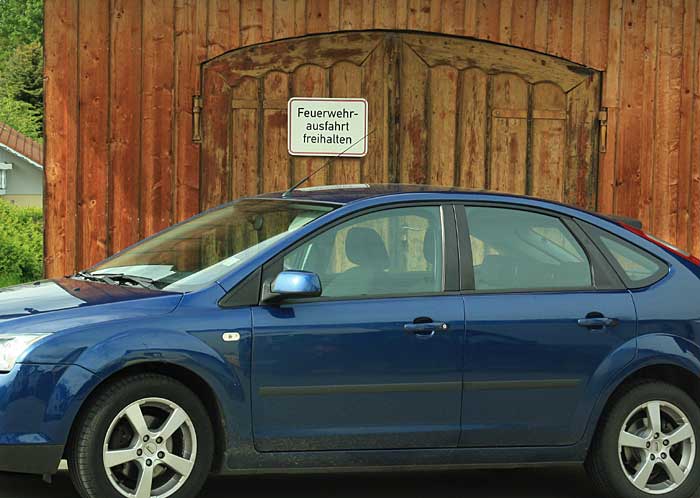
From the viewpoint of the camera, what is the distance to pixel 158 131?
11805 mm

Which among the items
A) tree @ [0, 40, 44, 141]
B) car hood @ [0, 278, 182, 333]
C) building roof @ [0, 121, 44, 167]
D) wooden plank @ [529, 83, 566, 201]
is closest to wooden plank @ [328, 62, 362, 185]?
wooden plank @ [529, 83, 566, 201]

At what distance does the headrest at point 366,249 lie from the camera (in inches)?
271

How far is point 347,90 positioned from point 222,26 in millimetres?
1178

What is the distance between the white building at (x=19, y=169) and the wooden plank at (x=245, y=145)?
5311 cm

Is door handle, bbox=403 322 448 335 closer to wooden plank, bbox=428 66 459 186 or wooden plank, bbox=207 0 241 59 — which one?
wooden plank, bbox=428 66 459 186

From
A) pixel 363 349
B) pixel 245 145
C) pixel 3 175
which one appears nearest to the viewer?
pixel 363 349

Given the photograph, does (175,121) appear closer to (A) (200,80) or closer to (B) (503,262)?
(A) (200,80)

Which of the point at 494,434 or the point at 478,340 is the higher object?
the point at 478,340

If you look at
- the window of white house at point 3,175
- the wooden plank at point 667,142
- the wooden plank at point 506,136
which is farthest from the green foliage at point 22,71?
the wooden plank at point 667,142

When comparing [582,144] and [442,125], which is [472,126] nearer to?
[442,125]

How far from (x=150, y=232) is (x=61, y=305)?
5405mm

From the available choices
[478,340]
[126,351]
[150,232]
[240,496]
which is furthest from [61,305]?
[150,232]

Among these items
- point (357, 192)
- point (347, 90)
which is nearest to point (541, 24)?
point (347, 90)

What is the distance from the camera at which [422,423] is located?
267 inches
